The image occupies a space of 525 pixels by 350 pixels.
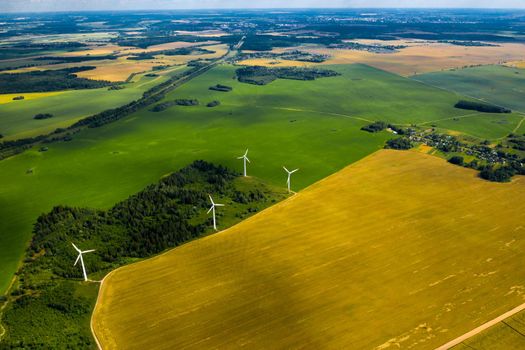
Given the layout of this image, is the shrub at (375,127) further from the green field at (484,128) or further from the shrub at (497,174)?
the shrub at (497,174)

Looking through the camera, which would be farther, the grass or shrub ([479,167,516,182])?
shrub ([479,167,516,182])

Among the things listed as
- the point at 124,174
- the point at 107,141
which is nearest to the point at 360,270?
the point at 124,174

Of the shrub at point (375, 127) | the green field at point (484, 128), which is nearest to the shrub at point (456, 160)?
the green field at point (484, 128)

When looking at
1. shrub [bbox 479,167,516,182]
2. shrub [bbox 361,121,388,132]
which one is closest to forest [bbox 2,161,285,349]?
shrub [bbox 479,167,516,182]

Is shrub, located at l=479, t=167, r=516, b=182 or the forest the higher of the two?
shrub, located at l=479, t=167, r=516, b=182

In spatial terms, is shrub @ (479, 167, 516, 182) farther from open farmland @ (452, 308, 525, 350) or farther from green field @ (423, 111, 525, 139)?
open farmland @ (452, 308, 525, 350)

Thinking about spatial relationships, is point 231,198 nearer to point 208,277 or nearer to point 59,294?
point 208,277

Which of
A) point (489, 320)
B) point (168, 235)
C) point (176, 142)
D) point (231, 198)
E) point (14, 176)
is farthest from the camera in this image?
point (176, 142)

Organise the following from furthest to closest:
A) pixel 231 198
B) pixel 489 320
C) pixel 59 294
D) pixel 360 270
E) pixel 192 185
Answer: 1. pixel 192 185
2. pixel 231 198
3. pixel 360 270
4. pixel 59 294
5. pixel 489 320
